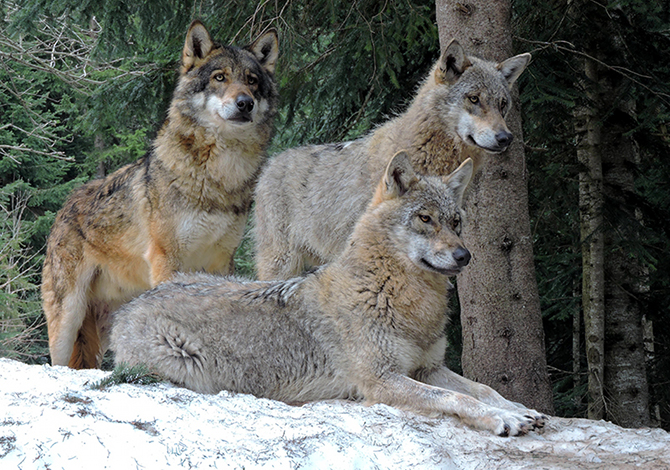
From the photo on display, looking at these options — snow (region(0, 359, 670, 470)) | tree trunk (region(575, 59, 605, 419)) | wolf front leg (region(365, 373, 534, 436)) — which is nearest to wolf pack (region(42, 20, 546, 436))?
wolf front leg (region(365, 373, 534, 436))

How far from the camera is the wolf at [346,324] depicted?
16.6 feet

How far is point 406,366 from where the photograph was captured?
505 centimetres

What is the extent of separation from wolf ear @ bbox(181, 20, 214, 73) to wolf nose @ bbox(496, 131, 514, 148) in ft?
9.76

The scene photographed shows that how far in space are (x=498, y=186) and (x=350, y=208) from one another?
5.02 feet

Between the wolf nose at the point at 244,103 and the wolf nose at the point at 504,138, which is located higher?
the wolf nose at the point at 504,138

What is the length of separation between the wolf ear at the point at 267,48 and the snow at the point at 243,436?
371 cm

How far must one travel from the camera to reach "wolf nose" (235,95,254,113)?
6.40 metres

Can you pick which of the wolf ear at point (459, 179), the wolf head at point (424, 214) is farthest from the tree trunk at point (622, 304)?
the wolf head at point (424, 214)

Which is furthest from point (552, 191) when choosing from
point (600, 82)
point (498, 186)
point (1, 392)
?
point (1, 392)

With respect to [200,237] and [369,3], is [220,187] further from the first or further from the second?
[369,3]

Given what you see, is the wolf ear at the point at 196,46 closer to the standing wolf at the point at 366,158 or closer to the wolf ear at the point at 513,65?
the standing wolf at the point at 366,158

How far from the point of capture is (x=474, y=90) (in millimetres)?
6523

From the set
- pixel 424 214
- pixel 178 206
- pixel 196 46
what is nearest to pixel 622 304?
pixel 424 214

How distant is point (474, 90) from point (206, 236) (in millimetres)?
2994
